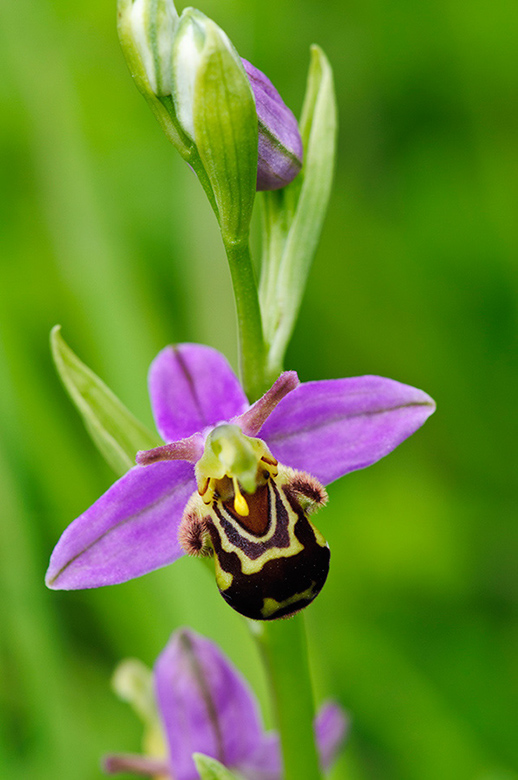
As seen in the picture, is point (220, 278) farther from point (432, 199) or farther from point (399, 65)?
point (399, 65)

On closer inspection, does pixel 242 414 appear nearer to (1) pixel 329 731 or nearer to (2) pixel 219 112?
(2) pixel 219 112

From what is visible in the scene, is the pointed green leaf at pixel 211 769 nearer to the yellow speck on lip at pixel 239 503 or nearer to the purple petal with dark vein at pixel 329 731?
the yellow speck on lip at pixel 239 503

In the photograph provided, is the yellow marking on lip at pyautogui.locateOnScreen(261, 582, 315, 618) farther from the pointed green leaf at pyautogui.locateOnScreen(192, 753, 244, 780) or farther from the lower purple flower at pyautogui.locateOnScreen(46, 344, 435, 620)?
the pointed green leaf at pyautogui.locateOnScreen(192, 753, 244, 780)

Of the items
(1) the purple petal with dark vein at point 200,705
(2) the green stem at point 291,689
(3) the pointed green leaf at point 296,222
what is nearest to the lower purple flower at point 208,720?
(1) the purple petal with dark vein at point 200,705

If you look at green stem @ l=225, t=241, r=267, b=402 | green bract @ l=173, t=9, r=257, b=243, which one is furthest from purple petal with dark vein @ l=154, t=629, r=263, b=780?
green bract @ l=173, t=9, r=257, b=243

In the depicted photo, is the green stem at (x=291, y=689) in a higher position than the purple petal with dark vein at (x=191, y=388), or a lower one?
lower

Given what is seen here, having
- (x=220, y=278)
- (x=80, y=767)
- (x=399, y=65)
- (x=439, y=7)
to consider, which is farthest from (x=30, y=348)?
(x=439, y=7)
